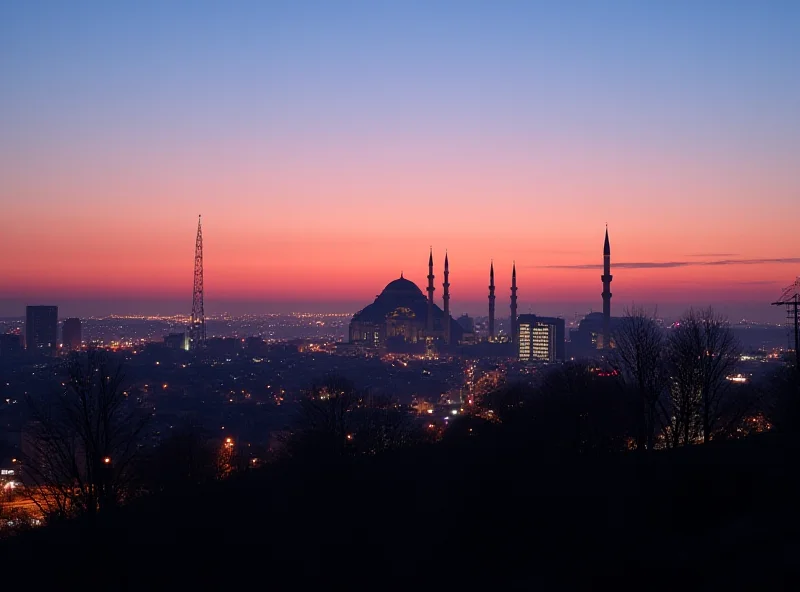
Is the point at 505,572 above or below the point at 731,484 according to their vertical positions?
below

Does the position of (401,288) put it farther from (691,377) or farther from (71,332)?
(691,377)

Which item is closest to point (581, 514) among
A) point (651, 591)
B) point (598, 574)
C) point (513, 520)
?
point (513, 520)

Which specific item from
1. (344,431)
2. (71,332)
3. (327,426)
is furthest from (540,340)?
(327,426)

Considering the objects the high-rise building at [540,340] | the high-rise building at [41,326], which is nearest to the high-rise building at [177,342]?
the high-rise building at [41,326]

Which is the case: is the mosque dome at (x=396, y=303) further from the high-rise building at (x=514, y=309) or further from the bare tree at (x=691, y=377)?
the bare tree at (x=691, y=377)

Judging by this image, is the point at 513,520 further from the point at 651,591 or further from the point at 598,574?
the point at 651,591

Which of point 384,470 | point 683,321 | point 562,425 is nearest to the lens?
point 384,470
